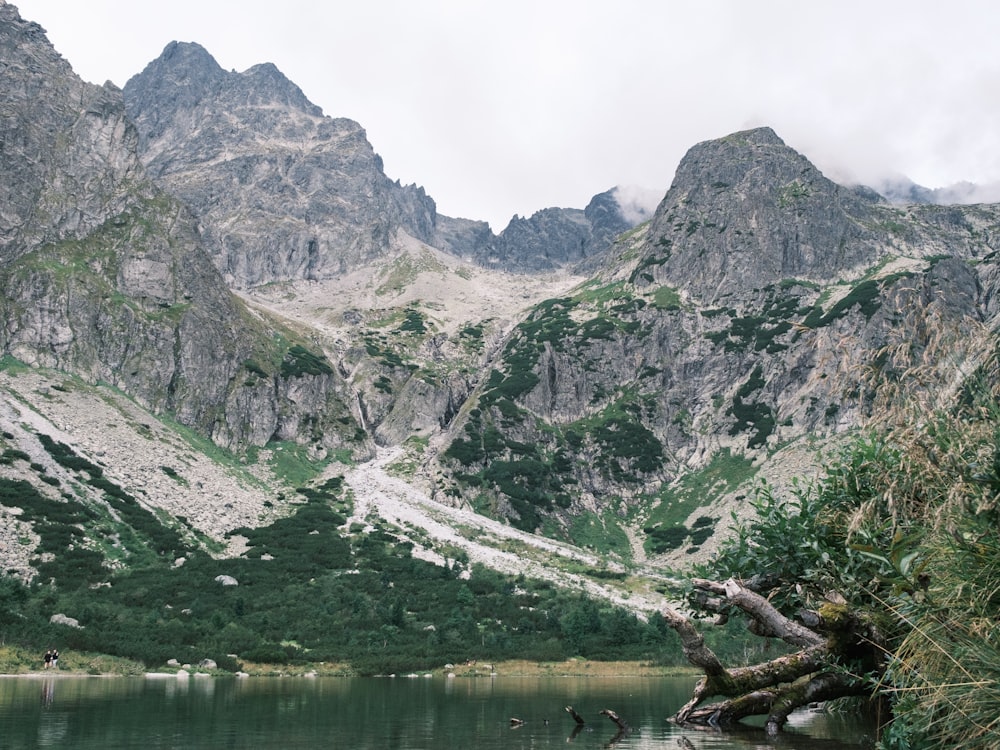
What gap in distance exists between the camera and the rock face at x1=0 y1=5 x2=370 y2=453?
5945 inches

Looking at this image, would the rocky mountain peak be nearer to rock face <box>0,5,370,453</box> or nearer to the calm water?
rock face <box>0,5,370,453</box>

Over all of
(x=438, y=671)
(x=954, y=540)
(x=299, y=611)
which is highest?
(x=954, y=540)

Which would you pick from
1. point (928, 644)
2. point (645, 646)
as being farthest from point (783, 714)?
point (645, 646)

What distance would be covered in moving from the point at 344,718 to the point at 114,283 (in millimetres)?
156744

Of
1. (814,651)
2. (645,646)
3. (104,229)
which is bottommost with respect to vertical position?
(645,646)

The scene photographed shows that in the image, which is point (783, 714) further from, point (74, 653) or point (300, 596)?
point (300, 596)

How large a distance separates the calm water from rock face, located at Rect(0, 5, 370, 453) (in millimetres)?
110870

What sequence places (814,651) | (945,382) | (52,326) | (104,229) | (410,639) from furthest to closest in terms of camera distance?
1. (104,229)
2. (52,326)
3. (410,639)
4. (814,651)
5. (945,382)

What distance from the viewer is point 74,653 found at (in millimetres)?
61719

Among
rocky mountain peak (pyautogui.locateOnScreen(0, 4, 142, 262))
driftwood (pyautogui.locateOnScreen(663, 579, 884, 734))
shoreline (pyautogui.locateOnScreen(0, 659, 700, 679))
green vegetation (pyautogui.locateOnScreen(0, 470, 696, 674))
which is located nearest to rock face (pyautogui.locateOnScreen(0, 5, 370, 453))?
rocky mountain peak (pyautogui.locateOnScreen(0, 4, 142, 262))

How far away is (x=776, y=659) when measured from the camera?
2289 cm

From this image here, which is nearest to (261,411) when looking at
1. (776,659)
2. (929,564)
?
(776,659)

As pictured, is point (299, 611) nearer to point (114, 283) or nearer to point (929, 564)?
point (929, 564)

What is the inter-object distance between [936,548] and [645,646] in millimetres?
80897
